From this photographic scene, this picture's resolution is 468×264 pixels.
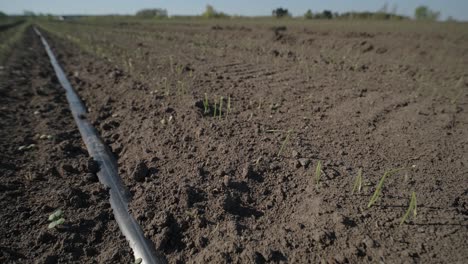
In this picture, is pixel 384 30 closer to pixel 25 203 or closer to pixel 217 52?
pixel 217 52

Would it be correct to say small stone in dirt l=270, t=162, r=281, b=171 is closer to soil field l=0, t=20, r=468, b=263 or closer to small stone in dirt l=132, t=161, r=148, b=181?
soil field l=0, t=20, r=468, b=263

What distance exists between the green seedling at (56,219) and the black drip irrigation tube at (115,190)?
358 mm

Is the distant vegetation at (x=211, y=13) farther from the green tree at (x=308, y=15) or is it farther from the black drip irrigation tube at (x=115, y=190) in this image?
the black drip irrigation tube at (x=115, y=190)

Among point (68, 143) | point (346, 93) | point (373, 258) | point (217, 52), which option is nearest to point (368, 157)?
point (373, 258)

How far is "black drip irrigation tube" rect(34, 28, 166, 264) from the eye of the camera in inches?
73.5

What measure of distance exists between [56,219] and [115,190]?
475 millimetres

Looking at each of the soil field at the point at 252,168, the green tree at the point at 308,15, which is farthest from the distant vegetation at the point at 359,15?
the soil field at the point at 252,168

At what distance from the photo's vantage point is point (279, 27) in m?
13.2

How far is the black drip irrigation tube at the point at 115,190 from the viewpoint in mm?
1866

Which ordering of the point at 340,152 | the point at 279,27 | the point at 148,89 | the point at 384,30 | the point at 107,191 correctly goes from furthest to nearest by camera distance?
the point at 279,27 < the point at 384,30 < the point at 148,89 < the point at 340,152 < the point at 107,191

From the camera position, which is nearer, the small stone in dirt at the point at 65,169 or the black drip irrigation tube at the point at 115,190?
the black drip irrigation tube at the point at 115,190

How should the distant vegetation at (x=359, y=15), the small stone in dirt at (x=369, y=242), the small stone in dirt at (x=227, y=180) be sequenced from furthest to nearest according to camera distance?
the distant vegetation at (x=359, y=15), the small stone in dirt at (x=227, y=180), the small stone in dirt at (x=369, y=242)

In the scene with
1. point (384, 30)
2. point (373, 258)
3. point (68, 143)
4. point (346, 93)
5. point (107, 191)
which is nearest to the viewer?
point (373, 258)

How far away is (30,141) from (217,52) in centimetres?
561
